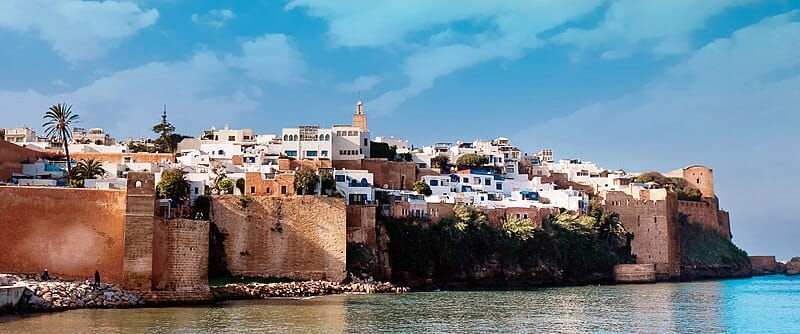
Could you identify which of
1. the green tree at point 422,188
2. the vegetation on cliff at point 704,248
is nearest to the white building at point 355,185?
the green tree at point 422,188

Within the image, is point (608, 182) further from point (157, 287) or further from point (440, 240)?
point (157, 287)

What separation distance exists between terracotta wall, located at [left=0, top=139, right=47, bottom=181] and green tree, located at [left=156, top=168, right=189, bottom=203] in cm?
558

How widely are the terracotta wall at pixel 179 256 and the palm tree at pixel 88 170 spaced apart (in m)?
10.0

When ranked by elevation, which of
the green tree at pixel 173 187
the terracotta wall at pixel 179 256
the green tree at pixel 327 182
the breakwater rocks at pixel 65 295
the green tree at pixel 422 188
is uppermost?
the green tree at pixel 422 188

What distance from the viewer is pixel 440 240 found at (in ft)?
129

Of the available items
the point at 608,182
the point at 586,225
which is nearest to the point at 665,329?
the point at 586,225

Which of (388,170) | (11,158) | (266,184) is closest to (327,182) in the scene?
(266,184)

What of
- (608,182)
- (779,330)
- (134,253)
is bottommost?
(779,330)

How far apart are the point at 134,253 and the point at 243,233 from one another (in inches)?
305

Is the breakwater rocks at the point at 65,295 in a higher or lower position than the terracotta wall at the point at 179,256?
lower

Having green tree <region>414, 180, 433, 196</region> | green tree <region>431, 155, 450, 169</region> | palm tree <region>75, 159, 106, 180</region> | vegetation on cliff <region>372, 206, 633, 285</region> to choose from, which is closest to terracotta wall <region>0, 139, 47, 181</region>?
palm tree <region>75, 159, 106, 180</region>

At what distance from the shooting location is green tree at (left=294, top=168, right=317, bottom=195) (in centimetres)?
3478

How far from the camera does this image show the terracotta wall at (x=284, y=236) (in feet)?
108

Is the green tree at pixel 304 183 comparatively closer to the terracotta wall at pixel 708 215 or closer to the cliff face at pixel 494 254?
the cliff face at pixel 494 254
